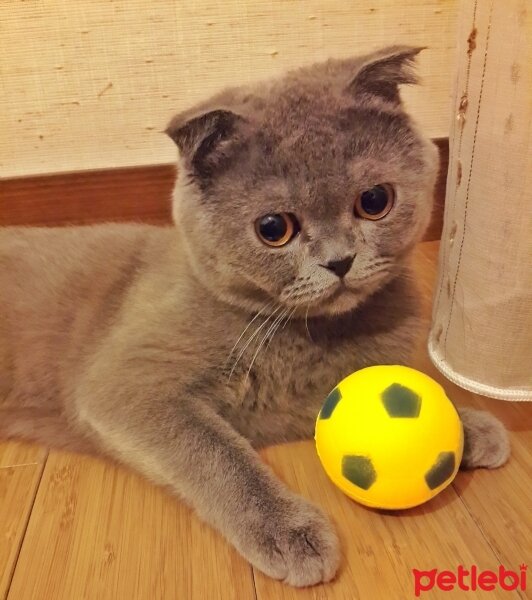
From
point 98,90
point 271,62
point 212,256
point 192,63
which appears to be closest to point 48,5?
point 98,90

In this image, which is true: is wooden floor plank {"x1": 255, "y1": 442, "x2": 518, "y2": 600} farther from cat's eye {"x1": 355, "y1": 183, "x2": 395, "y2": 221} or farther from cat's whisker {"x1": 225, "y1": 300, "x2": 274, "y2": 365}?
cat's eye {"x1": 355, "y1": 183, "x2": 395, "y2": 221}

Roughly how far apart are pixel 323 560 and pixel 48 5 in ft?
4.72

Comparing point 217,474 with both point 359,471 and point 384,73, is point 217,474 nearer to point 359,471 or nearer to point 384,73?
point 359,471

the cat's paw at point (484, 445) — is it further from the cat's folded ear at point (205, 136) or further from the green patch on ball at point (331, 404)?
the cat's folded ear at point (205, 136)

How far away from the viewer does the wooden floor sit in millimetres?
828

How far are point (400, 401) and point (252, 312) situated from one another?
30cm

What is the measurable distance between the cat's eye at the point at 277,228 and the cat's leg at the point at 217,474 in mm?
301

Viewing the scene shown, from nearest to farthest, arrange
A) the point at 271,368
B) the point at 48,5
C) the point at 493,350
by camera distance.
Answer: the point at 271,368 < the point at 493,350 < the point at 48,5

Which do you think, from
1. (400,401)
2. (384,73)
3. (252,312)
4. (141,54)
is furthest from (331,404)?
(141,54)

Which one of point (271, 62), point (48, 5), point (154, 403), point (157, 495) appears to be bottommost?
point (157, 495)

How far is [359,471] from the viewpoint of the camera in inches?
33.0

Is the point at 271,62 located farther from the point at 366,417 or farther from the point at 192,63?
the point at 366,417

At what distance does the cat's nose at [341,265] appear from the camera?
34.3 inches

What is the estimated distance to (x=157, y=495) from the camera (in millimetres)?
996
